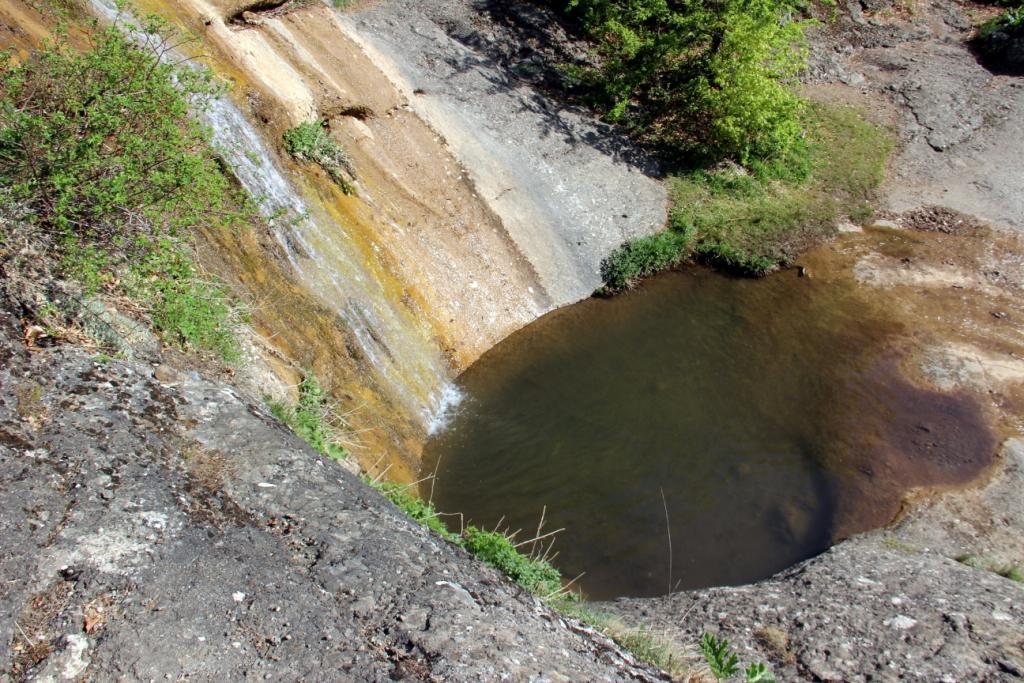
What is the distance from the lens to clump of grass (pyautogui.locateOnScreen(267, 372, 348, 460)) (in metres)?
8.40

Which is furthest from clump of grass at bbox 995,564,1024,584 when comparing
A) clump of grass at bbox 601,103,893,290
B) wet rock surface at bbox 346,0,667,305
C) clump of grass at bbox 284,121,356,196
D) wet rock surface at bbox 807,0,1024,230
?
wet rock surface at bbox 807,0,1024,230

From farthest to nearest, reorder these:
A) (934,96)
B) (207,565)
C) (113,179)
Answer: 1. (934,96)
2. (113,179)
3. (207,565)

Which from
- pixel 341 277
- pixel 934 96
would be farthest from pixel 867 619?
pixel 934 96

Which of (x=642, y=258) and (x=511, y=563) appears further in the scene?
(x=642, y=258)

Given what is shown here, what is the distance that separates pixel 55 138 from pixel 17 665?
456 centimetres

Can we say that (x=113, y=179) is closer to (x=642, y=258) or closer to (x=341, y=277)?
(x=341, y=277)

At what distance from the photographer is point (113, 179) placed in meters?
6.74

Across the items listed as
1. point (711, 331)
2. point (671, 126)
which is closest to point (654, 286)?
point (711, 331)

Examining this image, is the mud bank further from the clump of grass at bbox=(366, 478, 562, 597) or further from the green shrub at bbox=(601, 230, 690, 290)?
the clump of grass at bbox=(366, 478, 562, 597)

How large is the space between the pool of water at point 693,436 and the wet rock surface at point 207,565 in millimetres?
4595

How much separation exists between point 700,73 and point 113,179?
14.8 m

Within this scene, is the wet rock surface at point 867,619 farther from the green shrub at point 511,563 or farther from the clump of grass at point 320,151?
the clump of grass at point 320,151

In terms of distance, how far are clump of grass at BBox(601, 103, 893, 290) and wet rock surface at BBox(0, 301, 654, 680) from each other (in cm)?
1077

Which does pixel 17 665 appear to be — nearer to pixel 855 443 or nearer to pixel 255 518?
pixel 255 518
